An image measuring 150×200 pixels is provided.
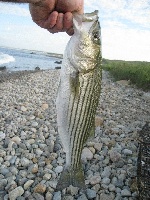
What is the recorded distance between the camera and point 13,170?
5.43 metres

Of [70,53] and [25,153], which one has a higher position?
[70,53]

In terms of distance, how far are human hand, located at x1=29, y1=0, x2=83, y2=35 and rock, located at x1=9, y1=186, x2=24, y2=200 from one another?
2778 mm

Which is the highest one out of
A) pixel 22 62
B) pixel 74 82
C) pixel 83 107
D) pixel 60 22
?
pixel 60 22

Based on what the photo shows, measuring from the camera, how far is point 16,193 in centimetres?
473

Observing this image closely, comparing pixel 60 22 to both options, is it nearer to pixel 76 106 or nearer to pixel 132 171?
pixel 76 106

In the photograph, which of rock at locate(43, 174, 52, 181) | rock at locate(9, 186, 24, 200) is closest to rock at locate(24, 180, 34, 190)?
rock at locate(9, 186, 24, 200)

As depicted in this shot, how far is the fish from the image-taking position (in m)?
2.45

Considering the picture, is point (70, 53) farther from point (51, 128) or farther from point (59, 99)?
point (51, 128)

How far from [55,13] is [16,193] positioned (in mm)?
3001

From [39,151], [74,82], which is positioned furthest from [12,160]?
[74,82]

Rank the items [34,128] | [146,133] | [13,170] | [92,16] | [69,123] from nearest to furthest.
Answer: [92,16] → [69,123] → [13,170] → [146,133] → [34,128]

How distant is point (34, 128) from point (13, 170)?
239cm

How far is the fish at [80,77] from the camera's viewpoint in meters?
2.45

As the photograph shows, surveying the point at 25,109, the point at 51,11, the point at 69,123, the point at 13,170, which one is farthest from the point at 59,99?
the point at 25,109
